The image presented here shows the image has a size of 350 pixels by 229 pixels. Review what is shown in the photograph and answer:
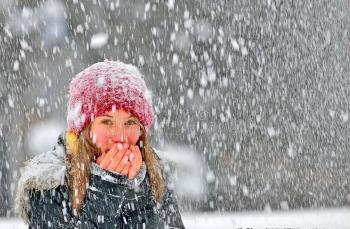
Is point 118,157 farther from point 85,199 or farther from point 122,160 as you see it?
point 85,199

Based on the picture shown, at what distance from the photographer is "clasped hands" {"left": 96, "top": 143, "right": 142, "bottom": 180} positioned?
4.95 feet

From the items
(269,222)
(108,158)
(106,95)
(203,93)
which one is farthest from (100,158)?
(203,93)

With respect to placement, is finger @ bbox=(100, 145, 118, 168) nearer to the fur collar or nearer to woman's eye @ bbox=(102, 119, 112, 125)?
the fur collar

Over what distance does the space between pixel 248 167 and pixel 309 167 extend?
3.26 feet

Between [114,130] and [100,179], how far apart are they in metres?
0.13

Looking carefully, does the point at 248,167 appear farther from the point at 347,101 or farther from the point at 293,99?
the point at 347,101

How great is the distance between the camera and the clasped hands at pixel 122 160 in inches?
59.4

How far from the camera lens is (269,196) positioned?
771cm

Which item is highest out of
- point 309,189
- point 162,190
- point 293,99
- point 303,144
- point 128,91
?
point 293,99

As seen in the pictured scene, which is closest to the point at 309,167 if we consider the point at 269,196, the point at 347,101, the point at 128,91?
the point at 269,196

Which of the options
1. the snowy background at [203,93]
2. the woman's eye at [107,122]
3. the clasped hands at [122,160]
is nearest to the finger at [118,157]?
the clasped hands at [122,160]

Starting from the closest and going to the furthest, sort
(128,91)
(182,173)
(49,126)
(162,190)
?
(162,190) → (128,91) → (49,126) → (182,173)

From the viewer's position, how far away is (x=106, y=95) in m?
1.81

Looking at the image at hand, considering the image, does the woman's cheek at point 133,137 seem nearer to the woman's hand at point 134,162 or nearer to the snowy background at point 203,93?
the woman's hand at point 134,162
